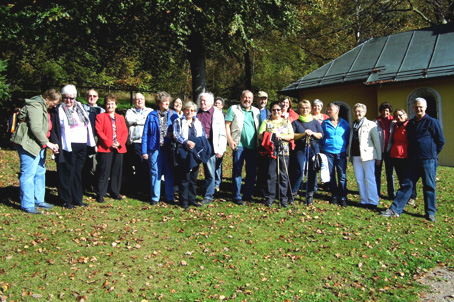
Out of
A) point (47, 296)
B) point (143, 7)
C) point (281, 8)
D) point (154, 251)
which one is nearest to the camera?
point (47, 296)

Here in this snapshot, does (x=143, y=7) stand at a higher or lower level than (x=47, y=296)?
higher

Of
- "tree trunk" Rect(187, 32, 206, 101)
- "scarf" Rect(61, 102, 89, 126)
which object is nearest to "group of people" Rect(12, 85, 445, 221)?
"scarf" Rect(61, 102, 89, 126)

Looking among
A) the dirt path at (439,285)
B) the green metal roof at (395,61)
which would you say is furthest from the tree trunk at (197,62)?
the dirt path at (439,285)

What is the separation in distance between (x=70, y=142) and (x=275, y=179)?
12.6 feet

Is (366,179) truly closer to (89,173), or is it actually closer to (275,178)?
(275,178)

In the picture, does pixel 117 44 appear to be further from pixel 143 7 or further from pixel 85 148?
pixel 85 148

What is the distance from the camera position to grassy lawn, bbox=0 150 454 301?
13.6ft

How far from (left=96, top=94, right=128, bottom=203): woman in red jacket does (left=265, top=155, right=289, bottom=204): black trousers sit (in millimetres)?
2936

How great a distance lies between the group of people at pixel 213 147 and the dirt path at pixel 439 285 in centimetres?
214

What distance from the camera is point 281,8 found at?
14.7 metres

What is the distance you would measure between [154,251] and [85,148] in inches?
106

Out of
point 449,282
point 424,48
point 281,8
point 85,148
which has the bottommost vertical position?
point 449,282

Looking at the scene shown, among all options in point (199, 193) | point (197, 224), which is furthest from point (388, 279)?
point (199, 193)

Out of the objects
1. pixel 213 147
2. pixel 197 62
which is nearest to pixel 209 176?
pixel 213 147
